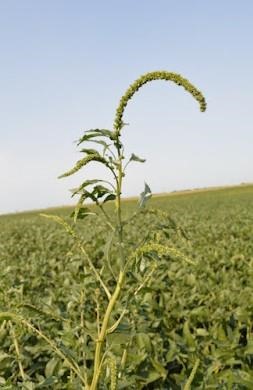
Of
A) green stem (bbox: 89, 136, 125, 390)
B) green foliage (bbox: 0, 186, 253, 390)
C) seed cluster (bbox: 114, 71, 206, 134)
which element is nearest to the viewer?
seed cluster (bbox: 114, 71, 206, 134)

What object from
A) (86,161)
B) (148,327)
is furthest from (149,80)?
(148,327)

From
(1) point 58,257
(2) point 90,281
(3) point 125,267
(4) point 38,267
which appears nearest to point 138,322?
(2) point 90,281

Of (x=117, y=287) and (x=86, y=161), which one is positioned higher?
(x=86, y=161)

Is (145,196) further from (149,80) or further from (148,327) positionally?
(148,327)

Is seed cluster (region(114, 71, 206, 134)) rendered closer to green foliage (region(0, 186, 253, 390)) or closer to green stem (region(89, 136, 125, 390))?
green stem (region(89, 136, 125, 390))

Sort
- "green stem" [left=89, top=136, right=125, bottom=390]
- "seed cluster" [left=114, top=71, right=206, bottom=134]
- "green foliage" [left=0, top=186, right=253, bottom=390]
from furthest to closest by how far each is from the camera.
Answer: "green foliage" [left=0, top=186, right=253, bottom=390] → "green stem" [left=89, top=136, right=125, bottom=390] → "seed cluster" [left=114, top=71, right=206, bottom=134]

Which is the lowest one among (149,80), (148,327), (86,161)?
(148,327)

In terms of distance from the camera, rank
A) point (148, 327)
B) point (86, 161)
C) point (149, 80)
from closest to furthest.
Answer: point (149, 80), point (86, 161), point (148, 327)

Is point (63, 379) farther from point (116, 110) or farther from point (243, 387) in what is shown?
point (116, 110)

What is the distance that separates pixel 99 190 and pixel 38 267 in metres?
6.69

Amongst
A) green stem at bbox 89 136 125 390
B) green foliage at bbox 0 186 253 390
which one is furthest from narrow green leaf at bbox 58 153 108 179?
green foliage at bbox 0 186 253 390

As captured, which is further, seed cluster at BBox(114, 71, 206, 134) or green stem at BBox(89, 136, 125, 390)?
green stem at BBox(89, 136, 125, 390)

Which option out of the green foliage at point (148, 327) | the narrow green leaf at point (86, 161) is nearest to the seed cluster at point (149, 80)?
the narrow green leaf at point (86, 161)

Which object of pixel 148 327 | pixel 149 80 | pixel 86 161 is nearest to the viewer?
pixel 149 80
